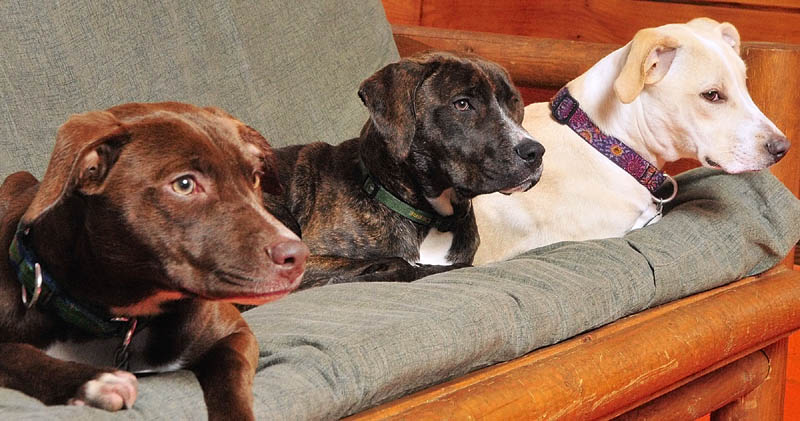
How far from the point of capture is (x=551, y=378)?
5.71 ft

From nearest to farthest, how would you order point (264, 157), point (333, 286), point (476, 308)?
point (264, 157) → point (476, 308) → point (333, 286)

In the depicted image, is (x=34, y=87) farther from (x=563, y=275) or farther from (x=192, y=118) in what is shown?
(x=563, y=275)

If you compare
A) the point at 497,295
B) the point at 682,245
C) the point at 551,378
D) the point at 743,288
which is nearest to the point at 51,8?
the point at 497,295

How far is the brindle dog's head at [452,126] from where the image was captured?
1.98 metres

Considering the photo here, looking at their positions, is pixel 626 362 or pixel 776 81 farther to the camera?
pixel 776 81

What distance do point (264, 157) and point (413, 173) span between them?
616 millimetres

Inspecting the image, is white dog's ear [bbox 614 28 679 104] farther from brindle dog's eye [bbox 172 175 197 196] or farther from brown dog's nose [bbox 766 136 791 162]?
brindle dog's eye [bbox 172 175 197 196]

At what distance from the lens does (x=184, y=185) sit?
1280 millimetres

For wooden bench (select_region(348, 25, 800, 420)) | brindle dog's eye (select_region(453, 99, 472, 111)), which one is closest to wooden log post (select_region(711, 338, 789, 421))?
wooden bench (select_region(348, 25, 800, 420))

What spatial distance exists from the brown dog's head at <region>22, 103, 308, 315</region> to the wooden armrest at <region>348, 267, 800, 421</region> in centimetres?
34

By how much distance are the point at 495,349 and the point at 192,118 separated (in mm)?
692

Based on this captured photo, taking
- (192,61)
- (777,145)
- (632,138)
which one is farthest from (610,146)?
(192,61)

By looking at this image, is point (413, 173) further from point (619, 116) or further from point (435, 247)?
point (619, 116)

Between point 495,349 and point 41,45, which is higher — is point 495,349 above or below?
below
